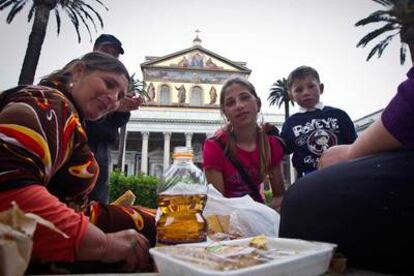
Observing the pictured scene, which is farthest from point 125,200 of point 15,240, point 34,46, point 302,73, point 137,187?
point 137,187

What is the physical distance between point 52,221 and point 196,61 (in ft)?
123

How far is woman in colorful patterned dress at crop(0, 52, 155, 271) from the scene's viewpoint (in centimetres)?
98

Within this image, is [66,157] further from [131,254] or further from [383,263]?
[383,263]

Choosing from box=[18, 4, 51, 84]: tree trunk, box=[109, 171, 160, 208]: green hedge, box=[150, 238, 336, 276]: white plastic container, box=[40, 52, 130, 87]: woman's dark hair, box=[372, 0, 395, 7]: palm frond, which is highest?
box=[372, 0, 395, 7]: palm frond

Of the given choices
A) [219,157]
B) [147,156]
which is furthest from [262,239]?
[147,156]

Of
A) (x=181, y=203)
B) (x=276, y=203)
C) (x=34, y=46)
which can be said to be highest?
(x=34, y=46)

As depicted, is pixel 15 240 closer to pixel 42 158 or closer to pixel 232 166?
pixel 42 158

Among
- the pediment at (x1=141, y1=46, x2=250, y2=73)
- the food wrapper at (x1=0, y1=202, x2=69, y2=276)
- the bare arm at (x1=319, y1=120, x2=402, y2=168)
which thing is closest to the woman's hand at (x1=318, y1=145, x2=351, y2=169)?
the bare arm at (x1=319, y1=120, x2=402, y2=168)

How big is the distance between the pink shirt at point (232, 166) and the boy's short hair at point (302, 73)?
1184 mm

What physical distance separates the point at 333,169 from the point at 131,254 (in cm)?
75

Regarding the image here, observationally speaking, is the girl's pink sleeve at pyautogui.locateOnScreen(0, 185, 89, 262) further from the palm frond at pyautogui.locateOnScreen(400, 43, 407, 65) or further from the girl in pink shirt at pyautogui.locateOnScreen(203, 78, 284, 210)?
the palm frond at pyautogui.locateOnScreen(400, 43, 407, 65)

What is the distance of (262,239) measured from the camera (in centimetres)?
107

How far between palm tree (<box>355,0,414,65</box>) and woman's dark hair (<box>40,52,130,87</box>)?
55.1 feet

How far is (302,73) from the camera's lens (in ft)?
11.3
